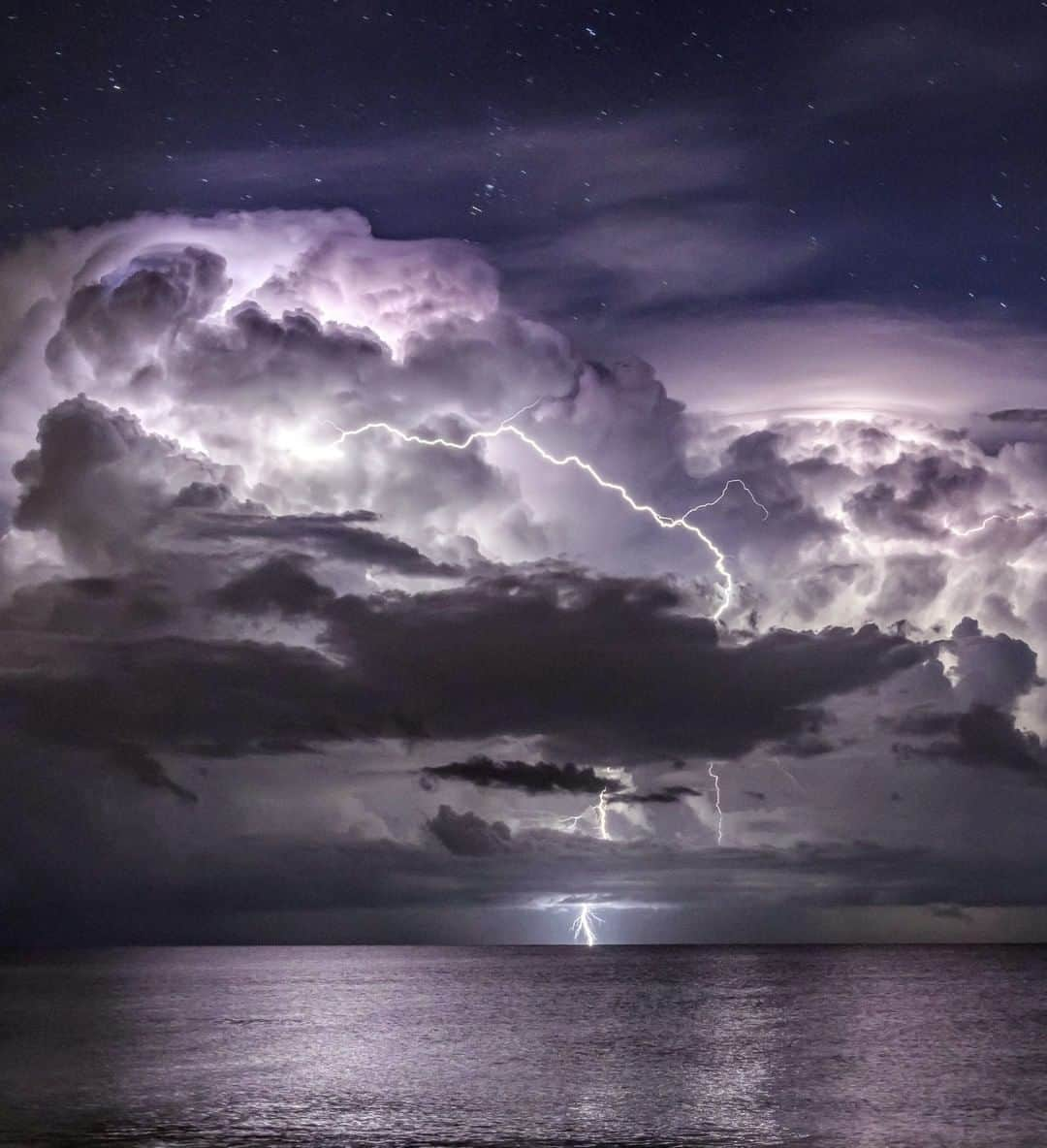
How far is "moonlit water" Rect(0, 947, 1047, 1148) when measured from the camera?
48688mm

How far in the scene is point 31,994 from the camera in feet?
486

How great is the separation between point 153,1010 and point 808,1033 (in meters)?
58.2

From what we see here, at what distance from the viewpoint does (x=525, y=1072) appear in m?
67.1

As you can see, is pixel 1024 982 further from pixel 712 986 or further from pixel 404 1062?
pixel 404 1062

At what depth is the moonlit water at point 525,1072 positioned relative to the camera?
48688 millimetres

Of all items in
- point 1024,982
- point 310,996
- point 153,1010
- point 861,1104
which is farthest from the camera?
point 1024,982

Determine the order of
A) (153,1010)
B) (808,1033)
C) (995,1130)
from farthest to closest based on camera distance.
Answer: (153,1010), (808,1033), (995,1130)

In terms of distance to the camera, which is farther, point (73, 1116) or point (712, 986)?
point (712, 986)

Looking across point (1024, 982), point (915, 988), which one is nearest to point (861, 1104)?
point (915, 988)

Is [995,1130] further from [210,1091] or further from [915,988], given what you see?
[915,988]

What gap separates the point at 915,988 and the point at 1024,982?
31322mm

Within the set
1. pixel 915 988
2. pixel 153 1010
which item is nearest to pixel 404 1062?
pixel 153 1010

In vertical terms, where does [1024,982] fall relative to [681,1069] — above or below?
below

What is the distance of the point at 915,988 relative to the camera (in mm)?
159750
